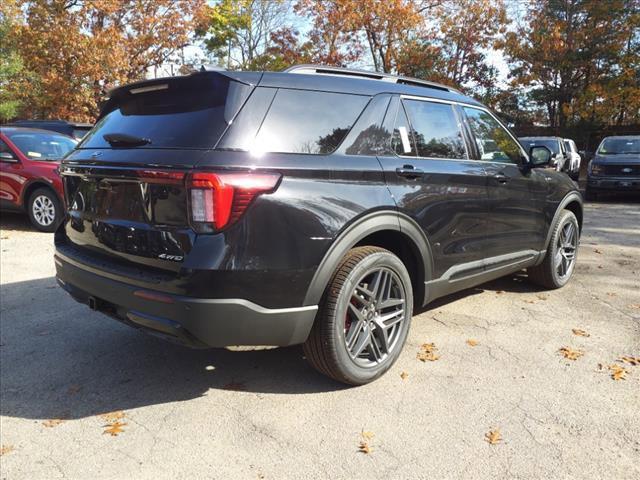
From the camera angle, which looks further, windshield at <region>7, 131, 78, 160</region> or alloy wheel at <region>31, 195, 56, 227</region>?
windshield at <region>7, 131, 78, 160</region>

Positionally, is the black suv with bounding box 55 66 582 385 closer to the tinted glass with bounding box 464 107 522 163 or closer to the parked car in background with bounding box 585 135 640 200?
the tinted glass with bounding box 464 107 522 163

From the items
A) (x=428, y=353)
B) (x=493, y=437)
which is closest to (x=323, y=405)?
(x=493, y=437)

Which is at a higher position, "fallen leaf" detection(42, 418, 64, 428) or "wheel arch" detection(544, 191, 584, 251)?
"wheel arch" detection(544, 191, 584, 251)

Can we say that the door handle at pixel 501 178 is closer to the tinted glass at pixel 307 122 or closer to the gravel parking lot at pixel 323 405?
the gravel parking lot at pixel 323 405

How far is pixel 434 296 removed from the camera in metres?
3.68

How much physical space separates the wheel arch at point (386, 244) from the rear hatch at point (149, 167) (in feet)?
2.50

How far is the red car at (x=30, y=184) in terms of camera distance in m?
8.33

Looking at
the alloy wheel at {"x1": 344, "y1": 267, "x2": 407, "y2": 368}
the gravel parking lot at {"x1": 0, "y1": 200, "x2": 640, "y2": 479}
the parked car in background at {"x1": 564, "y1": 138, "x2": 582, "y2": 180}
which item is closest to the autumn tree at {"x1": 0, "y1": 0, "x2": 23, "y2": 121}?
the gravel parking lot at {"x1": 0, "y1": 200, "x2": 640, "y2": 479}

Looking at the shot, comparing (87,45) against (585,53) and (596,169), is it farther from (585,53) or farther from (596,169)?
(585,53)

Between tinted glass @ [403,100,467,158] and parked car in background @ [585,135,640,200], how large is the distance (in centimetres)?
1164

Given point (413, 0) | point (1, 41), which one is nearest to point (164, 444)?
point (413, 0)

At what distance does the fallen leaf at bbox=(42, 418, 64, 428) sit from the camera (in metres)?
2.82

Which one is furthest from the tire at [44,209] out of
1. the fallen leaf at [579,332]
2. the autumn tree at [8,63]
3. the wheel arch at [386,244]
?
the autumn tree at [8,63]

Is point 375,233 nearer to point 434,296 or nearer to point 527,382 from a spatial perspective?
point 434,296
